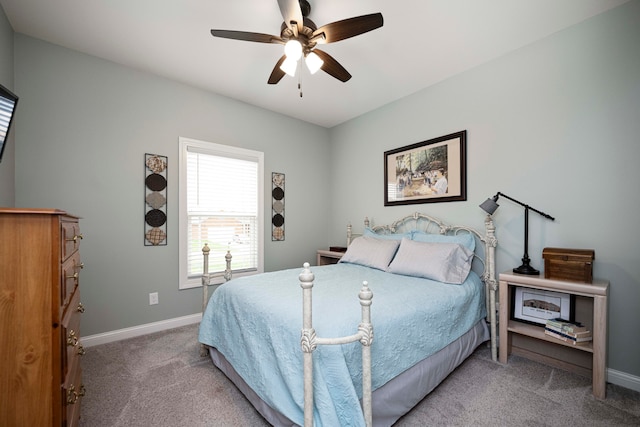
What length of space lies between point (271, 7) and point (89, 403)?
9.63 feet

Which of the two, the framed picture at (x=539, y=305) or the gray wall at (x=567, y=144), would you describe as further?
the framed picture at (x=539, y=305)

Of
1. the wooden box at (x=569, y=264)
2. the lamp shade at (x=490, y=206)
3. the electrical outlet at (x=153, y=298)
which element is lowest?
the electrical outlet at (x=153, y=298)

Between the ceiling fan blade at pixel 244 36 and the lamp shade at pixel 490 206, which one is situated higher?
the ceiling fan blade at pixel 244 36

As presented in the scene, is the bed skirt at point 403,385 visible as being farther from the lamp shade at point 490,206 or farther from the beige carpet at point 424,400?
the lamp shade at point 490,206

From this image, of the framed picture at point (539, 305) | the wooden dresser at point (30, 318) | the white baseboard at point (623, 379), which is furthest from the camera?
the framed picture at point (539, 305)

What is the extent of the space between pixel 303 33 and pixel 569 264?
2.53m

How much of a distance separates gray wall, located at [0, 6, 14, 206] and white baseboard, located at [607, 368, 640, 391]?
4.54 meters

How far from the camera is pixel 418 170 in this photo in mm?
3275

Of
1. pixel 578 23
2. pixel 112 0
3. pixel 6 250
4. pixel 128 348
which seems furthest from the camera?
pixel 128 348

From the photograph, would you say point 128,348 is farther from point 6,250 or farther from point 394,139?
point 394,139

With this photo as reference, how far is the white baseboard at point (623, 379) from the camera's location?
1908mm

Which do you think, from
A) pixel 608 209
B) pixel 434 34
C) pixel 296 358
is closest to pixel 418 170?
pixel 434 34

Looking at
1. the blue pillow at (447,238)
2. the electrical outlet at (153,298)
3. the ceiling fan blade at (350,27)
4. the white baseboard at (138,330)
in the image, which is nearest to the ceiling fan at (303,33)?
the ceiling fan blade at (350,27)

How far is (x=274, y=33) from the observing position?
228 cm
